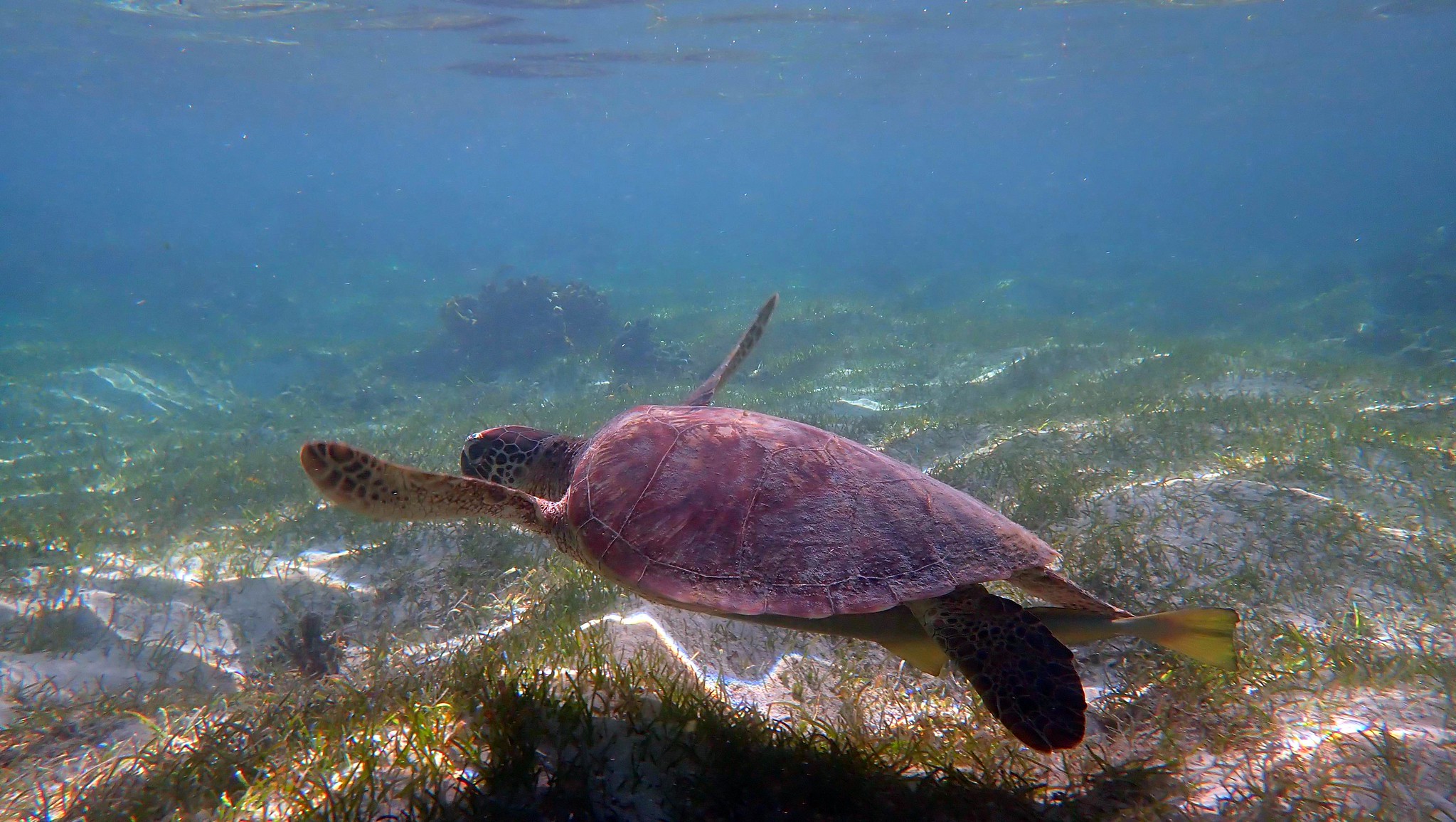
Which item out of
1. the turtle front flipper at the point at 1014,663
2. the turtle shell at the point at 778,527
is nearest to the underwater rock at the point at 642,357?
the turtle shell at the point at 778,527

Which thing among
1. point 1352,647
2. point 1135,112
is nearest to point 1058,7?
point 1352,647

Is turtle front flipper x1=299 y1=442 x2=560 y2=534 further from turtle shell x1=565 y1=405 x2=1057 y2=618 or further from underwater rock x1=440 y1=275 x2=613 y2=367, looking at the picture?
underwater rock x1=440 y1=275 x2=613 y2=367

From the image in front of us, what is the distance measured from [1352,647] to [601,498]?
13.1 ft

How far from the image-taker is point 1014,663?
2.33 m

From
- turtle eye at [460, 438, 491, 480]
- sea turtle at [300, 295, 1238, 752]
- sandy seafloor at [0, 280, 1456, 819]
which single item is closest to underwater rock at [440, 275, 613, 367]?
sandy seafloor at [0, 280, 1456, 819]

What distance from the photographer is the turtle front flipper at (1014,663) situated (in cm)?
215

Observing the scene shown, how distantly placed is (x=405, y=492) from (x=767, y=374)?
11.5 meters

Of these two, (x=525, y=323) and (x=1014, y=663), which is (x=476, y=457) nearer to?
(x=1014, y=663)

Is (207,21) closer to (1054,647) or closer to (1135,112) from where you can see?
(1054,647)

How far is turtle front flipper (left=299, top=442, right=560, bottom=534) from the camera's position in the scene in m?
2.48

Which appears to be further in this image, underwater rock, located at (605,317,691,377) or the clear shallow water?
underwater rock, located at (605,317,691,377)

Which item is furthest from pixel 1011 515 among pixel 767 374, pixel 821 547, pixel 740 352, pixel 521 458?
pixel 767 374

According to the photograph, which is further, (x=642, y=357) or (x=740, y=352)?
(x=642, y=357)

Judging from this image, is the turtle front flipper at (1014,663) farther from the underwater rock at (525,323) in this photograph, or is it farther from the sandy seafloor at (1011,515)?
the underwater rock at (525,323)
